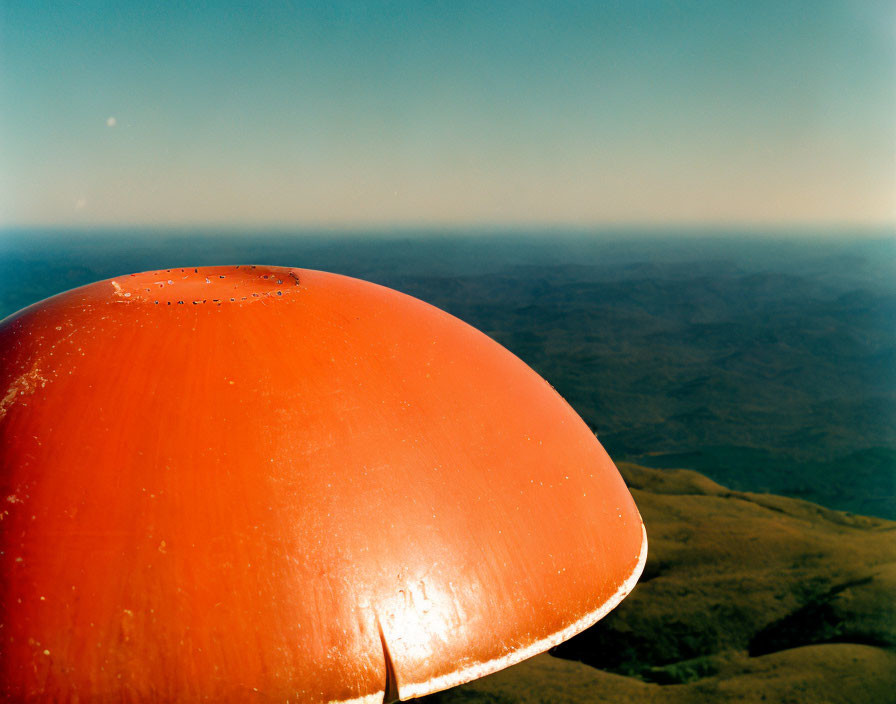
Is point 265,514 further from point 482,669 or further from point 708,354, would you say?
point 708,354

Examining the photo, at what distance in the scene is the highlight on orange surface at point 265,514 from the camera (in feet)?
6.66

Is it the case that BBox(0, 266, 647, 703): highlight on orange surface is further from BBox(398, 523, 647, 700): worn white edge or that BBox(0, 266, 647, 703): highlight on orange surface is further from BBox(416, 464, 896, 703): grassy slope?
BBox(416, 464, 896, 703): grassy slope

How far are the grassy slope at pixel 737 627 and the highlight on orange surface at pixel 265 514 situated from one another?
6.41m

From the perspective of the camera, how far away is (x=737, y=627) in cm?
1068

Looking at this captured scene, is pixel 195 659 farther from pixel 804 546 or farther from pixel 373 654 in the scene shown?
pixel 804 546

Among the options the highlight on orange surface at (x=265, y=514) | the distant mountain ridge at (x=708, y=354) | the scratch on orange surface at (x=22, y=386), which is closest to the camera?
the highlight on orange surface at (x=265, y=514)

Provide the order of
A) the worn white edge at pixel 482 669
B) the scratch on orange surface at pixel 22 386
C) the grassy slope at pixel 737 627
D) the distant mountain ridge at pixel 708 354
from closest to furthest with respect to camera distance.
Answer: the worn white edge at pixel 482 669, the scratch on orange surface at pixel 22 386, the grassy slope at pixel 737 627, the distant mountain ridge at pixel 708 354

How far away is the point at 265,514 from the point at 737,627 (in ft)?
36.3

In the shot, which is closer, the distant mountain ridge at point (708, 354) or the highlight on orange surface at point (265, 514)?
the highlight on orange surface at point (265, 514)

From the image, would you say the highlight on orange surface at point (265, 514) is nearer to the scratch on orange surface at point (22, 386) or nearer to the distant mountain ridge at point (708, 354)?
the scratch on orange surface at point (22, 386)

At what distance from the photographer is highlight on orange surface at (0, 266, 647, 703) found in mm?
2029

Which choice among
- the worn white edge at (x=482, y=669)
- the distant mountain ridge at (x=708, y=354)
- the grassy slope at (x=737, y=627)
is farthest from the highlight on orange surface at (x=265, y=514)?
the distant mountain ridge at (x=708, y=354)

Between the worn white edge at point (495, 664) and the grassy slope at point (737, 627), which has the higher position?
the worn white edge at point (495, 664)

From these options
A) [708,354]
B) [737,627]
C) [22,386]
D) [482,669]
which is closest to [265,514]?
[482,669]
